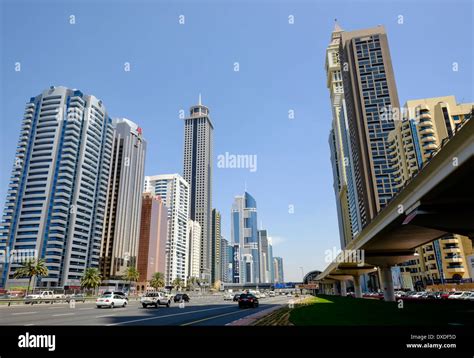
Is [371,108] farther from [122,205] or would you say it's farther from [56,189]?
[56,189]

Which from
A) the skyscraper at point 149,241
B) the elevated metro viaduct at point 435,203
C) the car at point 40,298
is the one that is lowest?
the car at point 40,298

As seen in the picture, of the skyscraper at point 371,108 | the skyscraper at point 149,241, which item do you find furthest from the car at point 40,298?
the skyscraper at point 149,241

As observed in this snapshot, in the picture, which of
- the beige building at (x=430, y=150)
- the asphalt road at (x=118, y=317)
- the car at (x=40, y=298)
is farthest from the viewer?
the beige building at (x=430, y=150)

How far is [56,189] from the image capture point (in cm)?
14300

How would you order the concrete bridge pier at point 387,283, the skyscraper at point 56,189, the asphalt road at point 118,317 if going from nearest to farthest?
the asphalt road at point 118,317, the concrete bridge pier at point 387,283, the skyscraper at point 56,189

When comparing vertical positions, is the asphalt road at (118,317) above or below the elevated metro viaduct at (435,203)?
below

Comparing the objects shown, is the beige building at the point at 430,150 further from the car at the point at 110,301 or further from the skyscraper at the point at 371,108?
the car at the point at 110,301

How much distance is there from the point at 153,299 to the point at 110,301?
429 centimetres

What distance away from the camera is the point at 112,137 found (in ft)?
597

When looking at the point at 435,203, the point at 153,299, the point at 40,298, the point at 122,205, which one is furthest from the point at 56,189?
the point at 435,203

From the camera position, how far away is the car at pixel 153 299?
3385cm

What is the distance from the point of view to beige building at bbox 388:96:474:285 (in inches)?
3649

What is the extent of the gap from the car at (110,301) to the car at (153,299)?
7.36ft

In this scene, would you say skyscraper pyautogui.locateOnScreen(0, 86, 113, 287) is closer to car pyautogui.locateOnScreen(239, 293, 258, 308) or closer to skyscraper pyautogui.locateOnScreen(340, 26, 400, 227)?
car pyautogui.locateOnScreen(239, 293, 258, 308)
